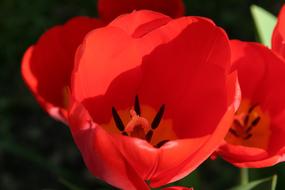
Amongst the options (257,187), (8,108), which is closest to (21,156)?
(8,108)

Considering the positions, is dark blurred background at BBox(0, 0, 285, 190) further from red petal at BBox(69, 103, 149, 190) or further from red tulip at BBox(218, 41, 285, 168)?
red petal at BBox(69, 103, 149, 190)

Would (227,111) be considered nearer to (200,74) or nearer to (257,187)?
(200,74)

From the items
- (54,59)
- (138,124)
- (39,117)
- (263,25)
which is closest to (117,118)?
(138,124)

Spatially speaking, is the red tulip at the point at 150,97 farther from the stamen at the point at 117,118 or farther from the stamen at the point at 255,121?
the stamen at the point at 255,121

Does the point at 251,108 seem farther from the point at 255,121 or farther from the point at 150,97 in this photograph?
the point at 150,97

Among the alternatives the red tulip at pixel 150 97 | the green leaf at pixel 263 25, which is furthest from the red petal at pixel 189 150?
the green leaf at pixel 263 25
